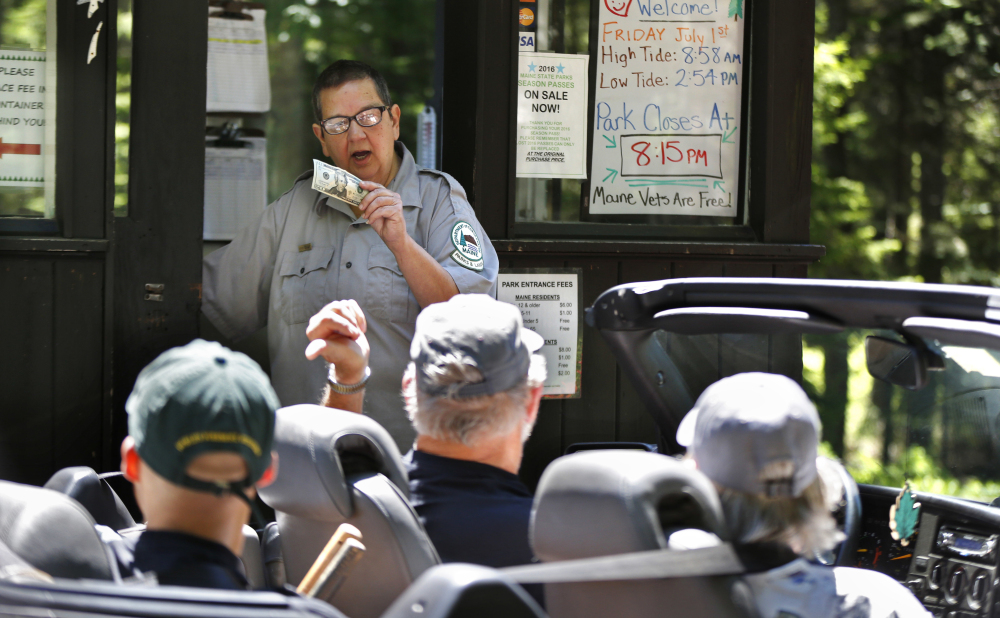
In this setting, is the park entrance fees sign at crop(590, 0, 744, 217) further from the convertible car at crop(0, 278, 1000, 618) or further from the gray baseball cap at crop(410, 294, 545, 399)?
the gray baseball cap at crop(410, 294, 545, 399)

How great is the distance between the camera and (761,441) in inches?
62.7

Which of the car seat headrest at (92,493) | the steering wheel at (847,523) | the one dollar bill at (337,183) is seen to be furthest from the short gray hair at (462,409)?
the one dollar bill at (337,183)

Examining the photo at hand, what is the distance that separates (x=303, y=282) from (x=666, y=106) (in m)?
1.75

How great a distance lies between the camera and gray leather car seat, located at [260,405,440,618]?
1800 mm

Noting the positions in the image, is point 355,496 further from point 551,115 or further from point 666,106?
point 666,106

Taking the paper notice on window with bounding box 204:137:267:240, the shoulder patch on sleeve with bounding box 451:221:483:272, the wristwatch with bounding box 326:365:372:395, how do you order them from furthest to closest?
1. the paper notice on window with bounding box 204:137:267:240
2. the shoulder patch on sleeve with bounding box 451:221:483:272
3. the wristwatch with bounding box 326:365:372:395

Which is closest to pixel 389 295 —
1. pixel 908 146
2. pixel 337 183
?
A: pixel 337 183

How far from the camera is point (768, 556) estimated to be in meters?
1.61

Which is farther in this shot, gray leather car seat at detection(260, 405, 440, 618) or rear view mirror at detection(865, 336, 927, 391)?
rear view mirror at detection(865, 336, 927, 391)

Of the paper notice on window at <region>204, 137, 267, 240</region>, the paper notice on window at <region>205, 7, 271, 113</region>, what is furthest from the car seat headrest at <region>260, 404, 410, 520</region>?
the paper notice on window at <region>205, 7, 271, 113</region>

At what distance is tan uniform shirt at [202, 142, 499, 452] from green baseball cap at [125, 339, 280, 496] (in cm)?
175

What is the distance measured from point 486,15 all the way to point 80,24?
1494 millimetres

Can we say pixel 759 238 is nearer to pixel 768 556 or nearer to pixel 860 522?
pixel 860 522

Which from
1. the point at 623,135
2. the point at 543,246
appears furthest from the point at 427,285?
the point at 623,135
